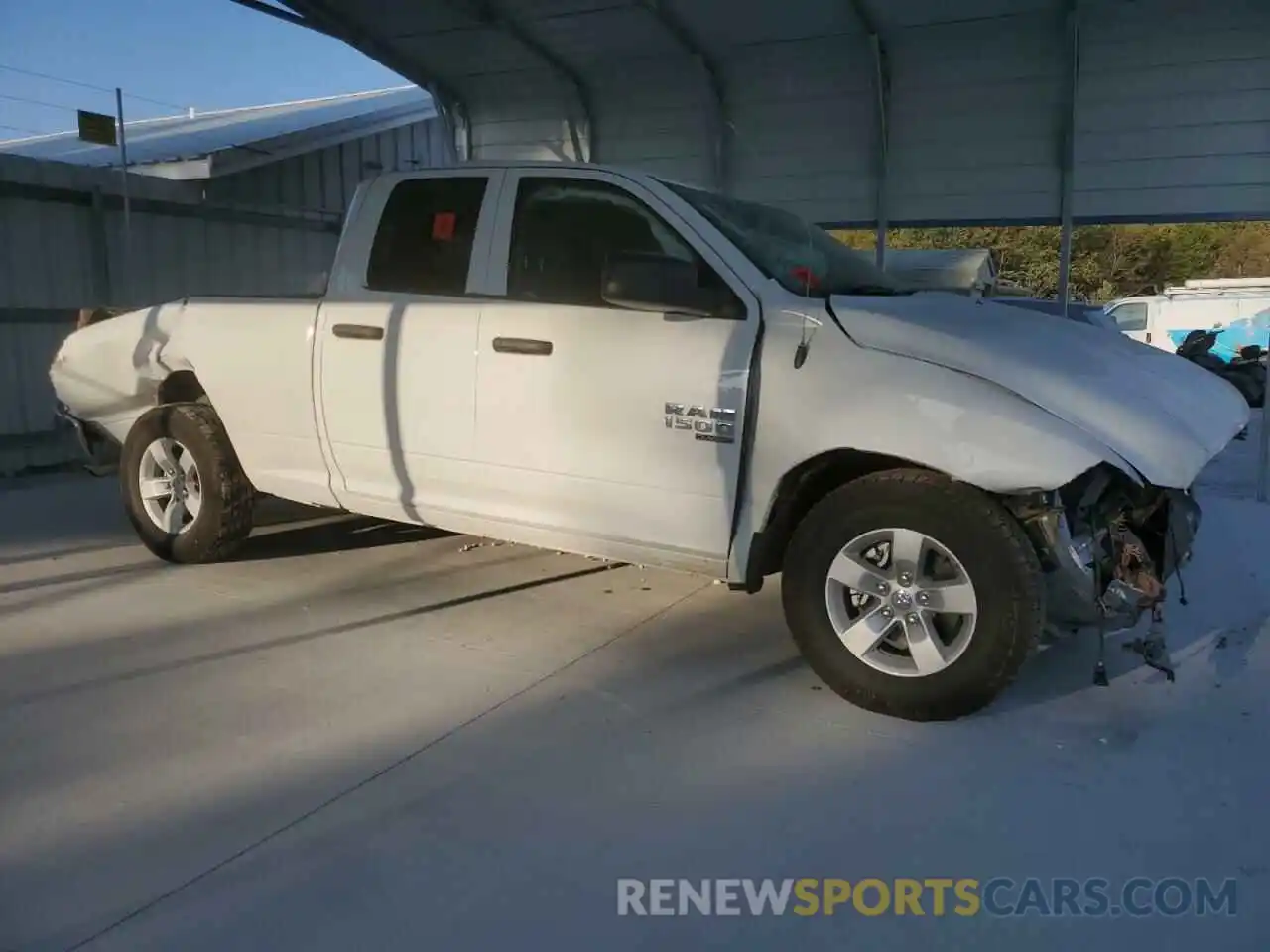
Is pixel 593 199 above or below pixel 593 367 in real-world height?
above

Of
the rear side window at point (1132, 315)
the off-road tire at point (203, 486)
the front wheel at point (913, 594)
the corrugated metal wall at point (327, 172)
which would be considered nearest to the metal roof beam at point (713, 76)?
the corrugated metal wall at point (327, 172)

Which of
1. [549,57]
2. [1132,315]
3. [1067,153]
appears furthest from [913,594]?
[1132,315]

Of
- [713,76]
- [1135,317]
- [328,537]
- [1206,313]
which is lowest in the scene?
[328,537]

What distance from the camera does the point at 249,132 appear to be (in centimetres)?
1182

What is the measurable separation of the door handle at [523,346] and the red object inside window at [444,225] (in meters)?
0.69

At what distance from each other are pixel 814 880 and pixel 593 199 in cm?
287

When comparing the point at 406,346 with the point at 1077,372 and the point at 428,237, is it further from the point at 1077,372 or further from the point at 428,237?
the point at 1077,372

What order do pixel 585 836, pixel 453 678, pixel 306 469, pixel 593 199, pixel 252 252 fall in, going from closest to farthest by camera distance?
1. pixel 585 836
2. pixel 453 678
3. pixel 593 199
4. pixel 306 469
5. pixel 252 252

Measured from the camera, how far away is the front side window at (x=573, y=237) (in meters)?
4.21

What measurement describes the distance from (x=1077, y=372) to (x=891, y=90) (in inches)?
228

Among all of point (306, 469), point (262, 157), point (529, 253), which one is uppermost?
point (262, 157)

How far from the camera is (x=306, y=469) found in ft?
16.6

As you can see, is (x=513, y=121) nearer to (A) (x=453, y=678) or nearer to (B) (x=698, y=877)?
(A) (x=453, y=678)

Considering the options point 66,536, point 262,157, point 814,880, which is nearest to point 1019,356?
point 814,880
